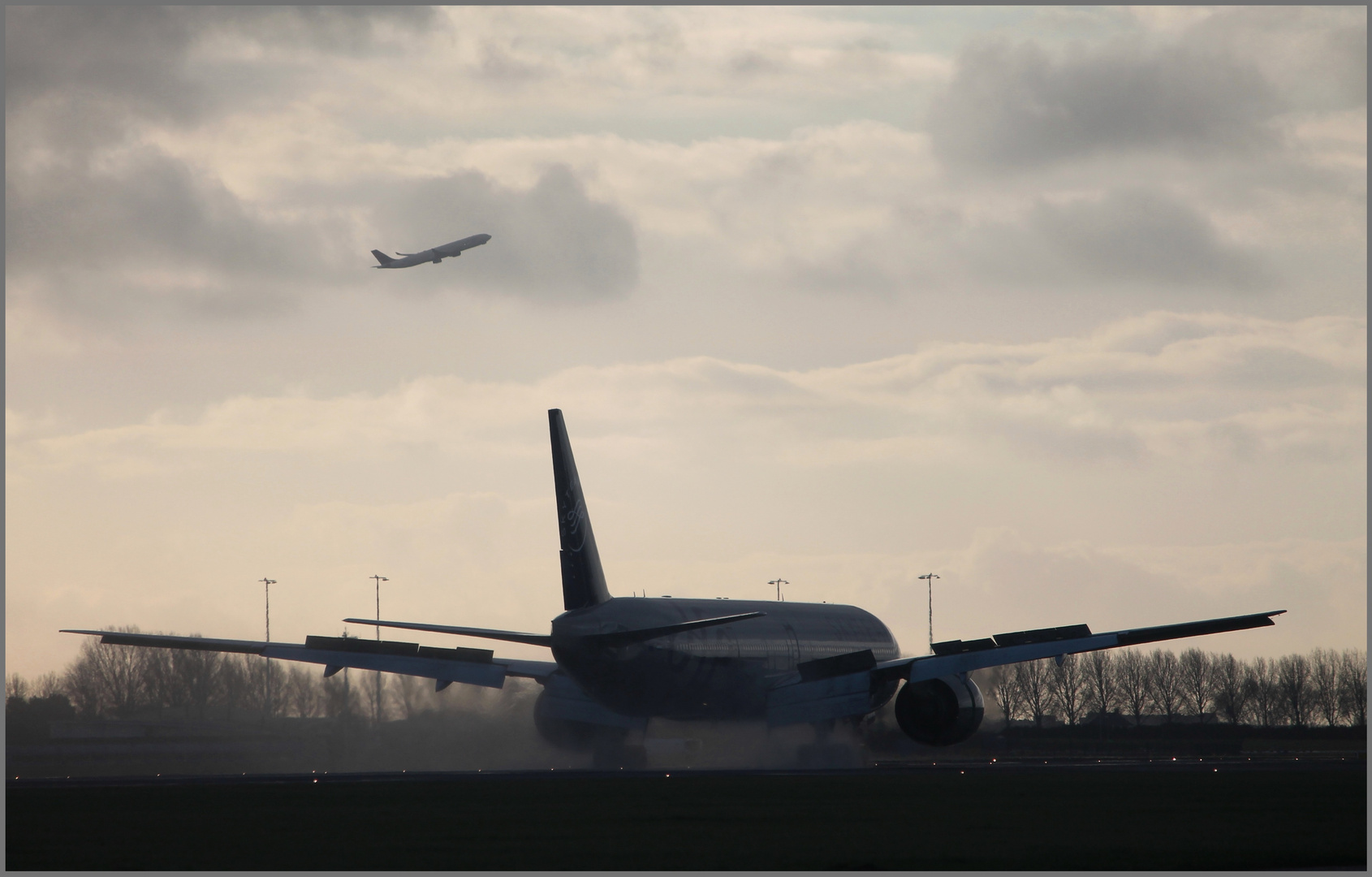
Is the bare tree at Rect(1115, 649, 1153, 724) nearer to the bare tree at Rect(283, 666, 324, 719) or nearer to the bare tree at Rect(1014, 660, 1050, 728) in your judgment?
the bare tree at Rect(1014, 660, 1050, 728)

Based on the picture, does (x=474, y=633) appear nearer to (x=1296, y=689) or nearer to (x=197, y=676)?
(x=197, y=676)

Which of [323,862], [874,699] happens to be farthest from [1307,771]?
[323,862]

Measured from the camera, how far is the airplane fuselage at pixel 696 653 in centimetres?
4384

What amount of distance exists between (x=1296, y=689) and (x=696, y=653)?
7890 centimetres

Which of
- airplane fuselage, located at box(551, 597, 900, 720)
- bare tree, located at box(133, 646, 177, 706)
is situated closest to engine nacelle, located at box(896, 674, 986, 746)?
airplane fuselage, located at box(551, 597, 900, 720)

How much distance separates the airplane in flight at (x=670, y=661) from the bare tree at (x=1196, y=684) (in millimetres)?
67131

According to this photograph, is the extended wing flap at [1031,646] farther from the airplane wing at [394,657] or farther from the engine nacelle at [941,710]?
the airplane wing at [394,657]

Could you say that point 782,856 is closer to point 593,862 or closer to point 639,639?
point 593,862

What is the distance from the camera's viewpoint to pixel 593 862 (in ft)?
66.1

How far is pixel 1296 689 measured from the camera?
11238 cm

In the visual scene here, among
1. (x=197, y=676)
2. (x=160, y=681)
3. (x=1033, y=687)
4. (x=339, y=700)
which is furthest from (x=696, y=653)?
(x=1033, y=687)

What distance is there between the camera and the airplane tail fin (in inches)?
1743

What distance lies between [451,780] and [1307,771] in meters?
23.0

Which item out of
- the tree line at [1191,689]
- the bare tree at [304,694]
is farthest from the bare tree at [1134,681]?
the bare tree at [304,694]
